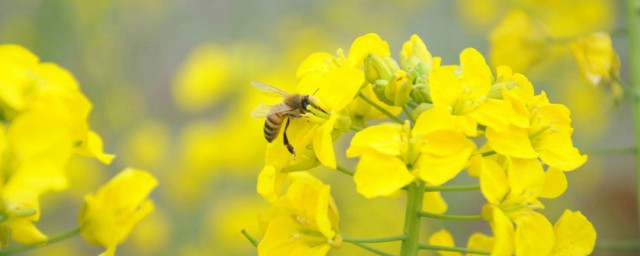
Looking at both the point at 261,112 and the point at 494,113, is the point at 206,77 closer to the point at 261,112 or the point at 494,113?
the point at 261,112

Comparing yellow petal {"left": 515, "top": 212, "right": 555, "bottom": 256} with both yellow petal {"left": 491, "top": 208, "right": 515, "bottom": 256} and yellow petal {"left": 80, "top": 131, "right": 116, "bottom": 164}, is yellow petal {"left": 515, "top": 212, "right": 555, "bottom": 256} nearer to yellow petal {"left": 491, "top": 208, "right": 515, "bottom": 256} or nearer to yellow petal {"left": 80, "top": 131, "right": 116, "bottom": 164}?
yellow petal {"left": 491, "top": 208, "right": 515, "bottom": 256}

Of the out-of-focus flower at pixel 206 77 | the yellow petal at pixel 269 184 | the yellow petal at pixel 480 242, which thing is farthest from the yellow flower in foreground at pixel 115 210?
the out-of-focus flower at pixel 206 77

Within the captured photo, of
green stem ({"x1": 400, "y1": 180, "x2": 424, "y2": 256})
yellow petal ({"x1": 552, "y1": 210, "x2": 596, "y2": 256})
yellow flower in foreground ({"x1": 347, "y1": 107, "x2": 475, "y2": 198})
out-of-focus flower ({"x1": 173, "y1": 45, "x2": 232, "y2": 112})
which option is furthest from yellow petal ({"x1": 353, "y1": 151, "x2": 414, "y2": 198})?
out-of-focus flower ({"x1": 173, "y1": 45, "x2": 232, "y2": 112})

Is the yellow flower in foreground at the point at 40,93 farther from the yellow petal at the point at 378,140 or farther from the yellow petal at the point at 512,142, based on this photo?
the yellow petal at the point at 512,142

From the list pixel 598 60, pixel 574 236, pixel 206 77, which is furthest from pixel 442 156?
pixel 206 77

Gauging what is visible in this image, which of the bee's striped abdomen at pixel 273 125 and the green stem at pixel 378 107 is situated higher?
the green stem at pixel 378 107

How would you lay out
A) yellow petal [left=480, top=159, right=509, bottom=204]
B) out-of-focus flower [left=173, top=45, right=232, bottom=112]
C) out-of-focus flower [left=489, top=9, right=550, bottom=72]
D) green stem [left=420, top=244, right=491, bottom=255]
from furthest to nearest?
out-of-focus flower [left=173, top=45, right=232, bottom=112] < out-of-focus flower [left=489, top=9, right=550, bottom=72] < green stem [left=420, top=244, right=491, bottom=255] < yellow petal [left=480, top=159, right=509, bottom=204]

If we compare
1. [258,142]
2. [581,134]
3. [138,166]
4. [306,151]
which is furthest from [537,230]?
[581,134]
